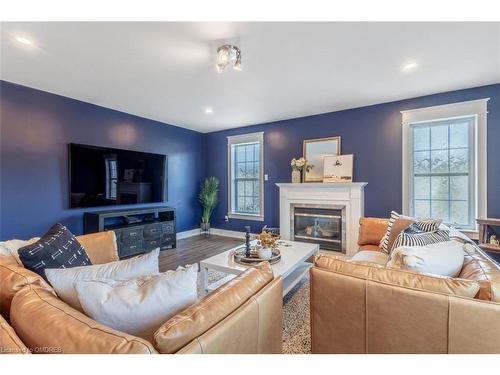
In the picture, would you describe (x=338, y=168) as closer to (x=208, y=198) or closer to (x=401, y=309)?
(x=208, y=198)

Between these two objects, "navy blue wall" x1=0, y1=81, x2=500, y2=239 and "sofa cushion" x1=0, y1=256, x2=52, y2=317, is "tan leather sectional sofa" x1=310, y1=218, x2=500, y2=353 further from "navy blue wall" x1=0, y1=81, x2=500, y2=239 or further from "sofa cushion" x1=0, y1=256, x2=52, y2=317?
"navy blue wall" x1=0, y1=81, x2=500, y2=239

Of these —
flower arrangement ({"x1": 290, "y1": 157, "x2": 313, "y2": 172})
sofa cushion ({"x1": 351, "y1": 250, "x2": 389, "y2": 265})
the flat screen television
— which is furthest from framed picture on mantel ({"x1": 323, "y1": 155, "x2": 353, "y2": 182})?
the flat screen television

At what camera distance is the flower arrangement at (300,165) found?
426 centimetres

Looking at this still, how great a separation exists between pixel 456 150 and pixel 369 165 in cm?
110

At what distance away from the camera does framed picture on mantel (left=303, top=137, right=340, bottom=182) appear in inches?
162

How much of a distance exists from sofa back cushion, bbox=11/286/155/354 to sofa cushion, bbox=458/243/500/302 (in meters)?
1.33

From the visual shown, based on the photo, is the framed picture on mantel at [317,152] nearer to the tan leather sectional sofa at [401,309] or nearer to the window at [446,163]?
the window at [446,163]

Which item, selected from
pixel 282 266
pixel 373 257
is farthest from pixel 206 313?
pixel 373 257

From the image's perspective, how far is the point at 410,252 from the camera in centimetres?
129

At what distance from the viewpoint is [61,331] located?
694mm

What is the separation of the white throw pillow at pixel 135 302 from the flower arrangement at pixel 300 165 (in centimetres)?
362

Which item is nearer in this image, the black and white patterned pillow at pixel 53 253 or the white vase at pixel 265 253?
the black and white patterned pillow at pixel 53 253

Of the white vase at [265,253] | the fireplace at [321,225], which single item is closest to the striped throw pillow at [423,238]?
the white vase at [265,253]

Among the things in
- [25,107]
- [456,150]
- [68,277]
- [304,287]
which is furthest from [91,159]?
[456,150]
